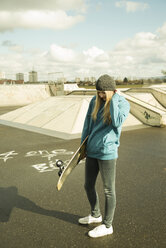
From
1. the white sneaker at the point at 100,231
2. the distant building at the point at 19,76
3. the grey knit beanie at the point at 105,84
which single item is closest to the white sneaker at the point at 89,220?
the white sneaker at the point at 100,231

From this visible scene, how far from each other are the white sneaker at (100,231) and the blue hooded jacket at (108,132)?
0.93 m

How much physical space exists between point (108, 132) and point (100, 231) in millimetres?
1273

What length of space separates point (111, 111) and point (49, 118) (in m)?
9.98

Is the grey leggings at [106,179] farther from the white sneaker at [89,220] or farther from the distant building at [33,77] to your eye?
the distant building at [33,77]

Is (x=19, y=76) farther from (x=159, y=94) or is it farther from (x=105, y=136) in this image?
(x=105, y=136)

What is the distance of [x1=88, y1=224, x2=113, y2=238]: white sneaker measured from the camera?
10.2 feet

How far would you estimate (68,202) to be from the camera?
4129mm

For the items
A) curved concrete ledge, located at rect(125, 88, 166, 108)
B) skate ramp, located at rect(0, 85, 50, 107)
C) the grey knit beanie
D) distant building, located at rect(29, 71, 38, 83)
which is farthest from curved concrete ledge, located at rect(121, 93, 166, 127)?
distant building, located at rect(29, 71, 38, 83)

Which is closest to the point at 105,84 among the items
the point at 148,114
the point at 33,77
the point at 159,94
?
the point at 148,114

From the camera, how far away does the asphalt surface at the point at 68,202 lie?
10.1 feet

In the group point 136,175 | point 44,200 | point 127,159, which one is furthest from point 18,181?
point 127,159

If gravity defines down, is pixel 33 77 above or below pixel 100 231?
above

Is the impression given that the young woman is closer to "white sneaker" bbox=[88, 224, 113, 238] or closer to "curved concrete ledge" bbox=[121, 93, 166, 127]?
"white sneaker" bbox=[88, 224, 113, 238]

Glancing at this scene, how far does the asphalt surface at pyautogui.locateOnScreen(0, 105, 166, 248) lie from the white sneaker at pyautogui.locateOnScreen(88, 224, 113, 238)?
58 millimetres
